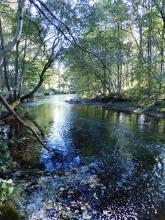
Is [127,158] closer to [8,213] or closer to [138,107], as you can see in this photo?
[8,213]

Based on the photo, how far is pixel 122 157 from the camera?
14.6 m

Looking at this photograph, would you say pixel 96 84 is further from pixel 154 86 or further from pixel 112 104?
pixel 154 86

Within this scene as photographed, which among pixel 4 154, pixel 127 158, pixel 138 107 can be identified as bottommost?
pixel 127 158

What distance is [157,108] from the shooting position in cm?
3331

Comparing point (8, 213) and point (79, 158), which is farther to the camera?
point (79, 158)

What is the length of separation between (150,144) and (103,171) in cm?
645

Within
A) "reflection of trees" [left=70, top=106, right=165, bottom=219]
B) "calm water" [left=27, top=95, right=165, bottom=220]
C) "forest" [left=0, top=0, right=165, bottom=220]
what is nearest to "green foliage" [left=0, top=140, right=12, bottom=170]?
"forest" [left=0, top=0, right=165, bottom=220]

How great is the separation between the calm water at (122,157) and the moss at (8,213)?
10.9 feet

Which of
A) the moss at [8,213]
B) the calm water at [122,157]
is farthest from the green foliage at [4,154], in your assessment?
the calm water at [122,157]

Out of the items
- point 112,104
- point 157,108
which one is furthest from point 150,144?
point 112,104

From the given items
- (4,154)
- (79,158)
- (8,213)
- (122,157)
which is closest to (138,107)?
(122,157)

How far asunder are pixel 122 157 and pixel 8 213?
26.5 feet

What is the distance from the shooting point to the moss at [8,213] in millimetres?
7680

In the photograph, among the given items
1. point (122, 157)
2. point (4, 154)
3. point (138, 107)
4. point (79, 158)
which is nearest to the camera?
point (4, 154)
